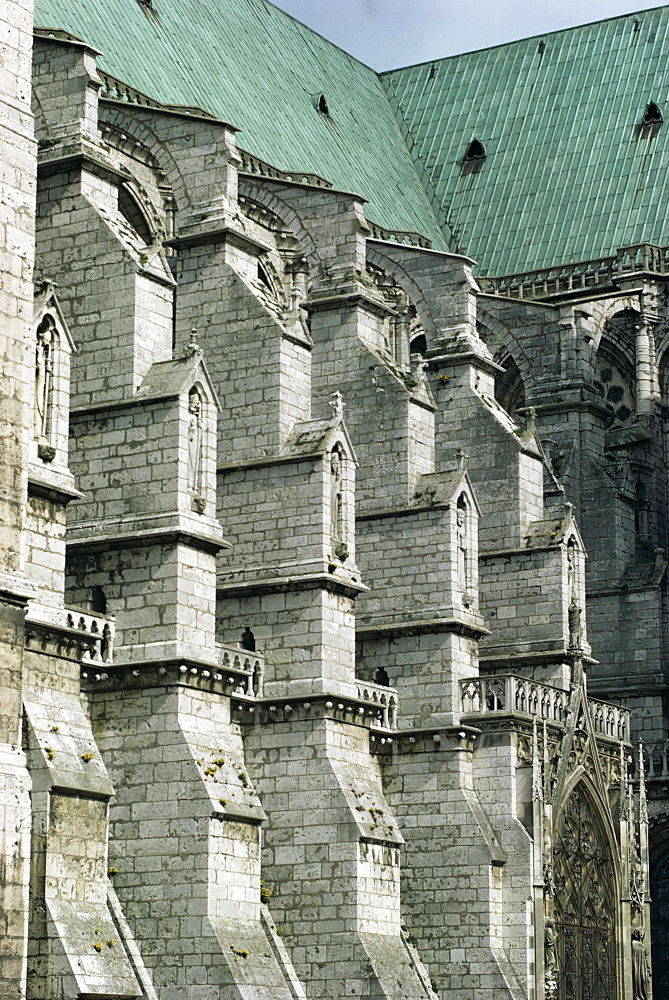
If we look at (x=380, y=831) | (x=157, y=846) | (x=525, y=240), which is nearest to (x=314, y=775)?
(x=380, y=831)

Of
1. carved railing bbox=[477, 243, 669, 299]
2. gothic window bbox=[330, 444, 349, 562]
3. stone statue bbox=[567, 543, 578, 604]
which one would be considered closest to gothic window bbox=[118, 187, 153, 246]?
gothic window bbox=[330, 444, 349, 562]

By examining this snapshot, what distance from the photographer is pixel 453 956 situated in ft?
108

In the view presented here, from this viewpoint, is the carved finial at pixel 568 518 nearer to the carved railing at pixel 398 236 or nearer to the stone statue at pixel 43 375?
the carved railing at pixel 398 236

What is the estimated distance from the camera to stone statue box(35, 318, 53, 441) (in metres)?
26.8

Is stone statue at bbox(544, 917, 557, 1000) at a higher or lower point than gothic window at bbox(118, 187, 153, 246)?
lower

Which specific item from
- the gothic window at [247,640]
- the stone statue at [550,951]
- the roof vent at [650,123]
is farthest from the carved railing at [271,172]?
the stone statue at [550,951]

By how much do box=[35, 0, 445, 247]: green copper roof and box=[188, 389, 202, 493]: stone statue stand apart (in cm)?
1080

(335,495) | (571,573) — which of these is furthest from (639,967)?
(335,495)

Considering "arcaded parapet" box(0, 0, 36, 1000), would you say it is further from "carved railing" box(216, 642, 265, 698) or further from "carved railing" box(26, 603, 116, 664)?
"carved railing" box(216, 642, 265, 698)

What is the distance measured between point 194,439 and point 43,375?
2.90 metres

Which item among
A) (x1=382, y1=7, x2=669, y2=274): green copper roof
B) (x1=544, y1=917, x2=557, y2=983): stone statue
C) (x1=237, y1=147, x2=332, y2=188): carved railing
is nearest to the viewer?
(x1=544, y1=917, x2=557, y2=983): stone statue

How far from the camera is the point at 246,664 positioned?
3112 centimetres

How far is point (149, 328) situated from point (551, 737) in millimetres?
10772

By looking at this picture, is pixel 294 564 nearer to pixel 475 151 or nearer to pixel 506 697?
pixel 506 697
